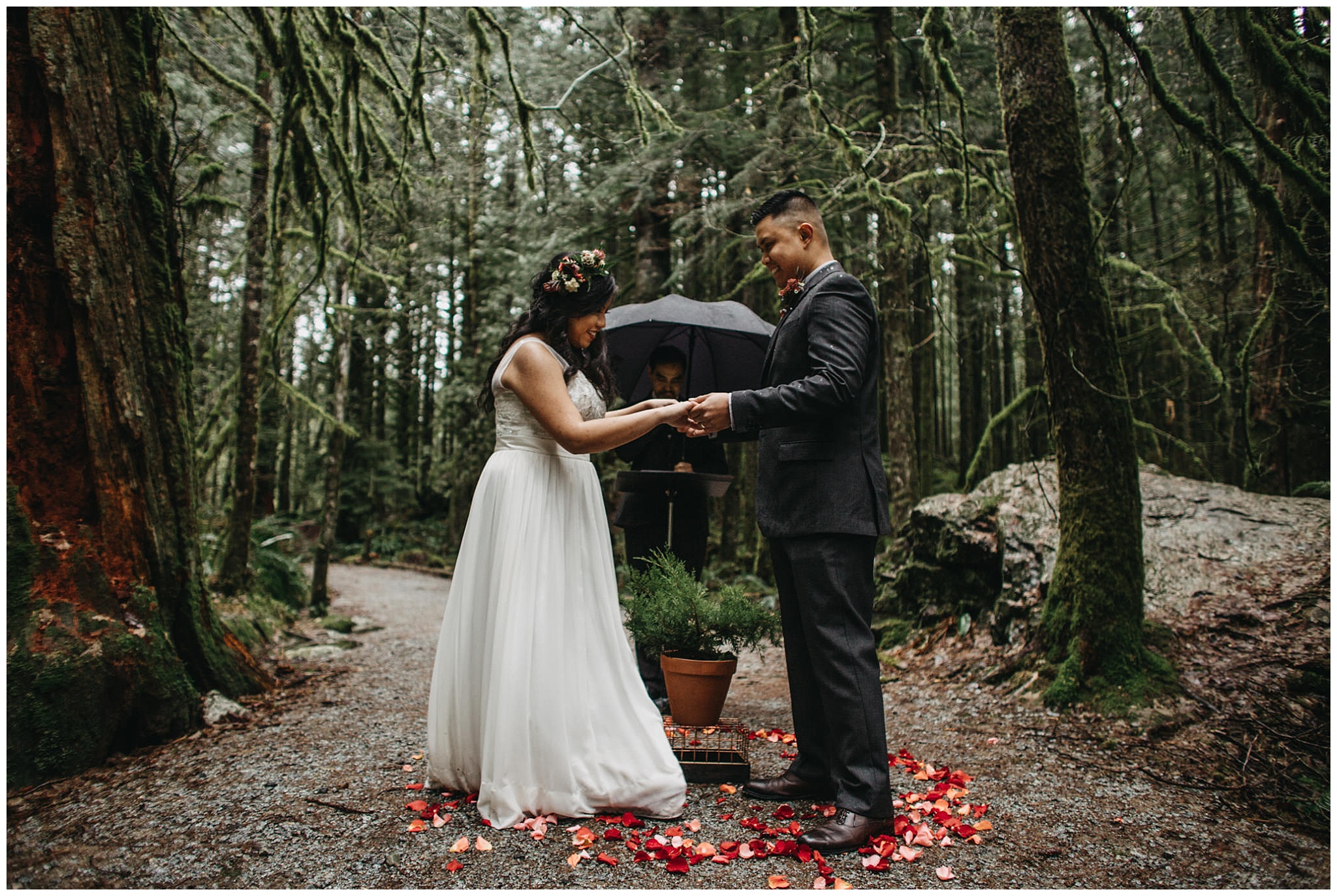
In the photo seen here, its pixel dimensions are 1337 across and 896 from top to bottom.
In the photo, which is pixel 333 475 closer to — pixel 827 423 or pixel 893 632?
pixel 893 632

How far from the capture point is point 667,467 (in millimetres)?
5113

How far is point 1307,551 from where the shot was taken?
15.9ft

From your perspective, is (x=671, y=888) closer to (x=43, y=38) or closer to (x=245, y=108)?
(x=43, y=38)

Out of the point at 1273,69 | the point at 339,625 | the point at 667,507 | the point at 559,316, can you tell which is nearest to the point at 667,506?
the point at 667,507

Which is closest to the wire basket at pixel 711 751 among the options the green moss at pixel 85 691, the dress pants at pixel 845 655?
the dress pants at pixel 845 655

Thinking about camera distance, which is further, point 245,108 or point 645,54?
point 645,54

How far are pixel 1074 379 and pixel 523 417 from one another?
355 centimetres

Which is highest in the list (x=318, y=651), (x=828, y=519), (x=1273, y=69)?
(x=1273, y=69)

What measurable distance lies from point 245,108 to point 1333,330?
1164 cm

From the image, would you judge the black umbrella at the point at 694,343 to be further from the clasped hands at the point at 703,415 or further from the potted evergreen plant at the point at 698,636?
the clasped hands at the point at 703,415

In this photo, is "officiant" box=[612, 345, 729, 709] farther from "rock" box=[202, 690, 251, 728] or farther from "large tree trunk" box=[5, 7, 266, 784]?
"large tree trunk" box=[5, 7, 266, 784]

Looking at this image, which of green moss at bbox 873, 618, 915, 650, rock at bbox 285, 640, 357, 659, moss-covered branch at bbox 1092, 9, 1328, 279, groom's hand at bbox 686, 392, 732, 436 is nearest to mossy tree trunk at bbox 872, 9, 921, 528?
green moss at bbox 873, 618, 915, 650

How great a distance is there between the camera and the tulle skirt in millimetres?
2920

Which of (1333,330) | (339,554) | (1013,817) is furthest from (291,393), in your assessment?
(339,554)
